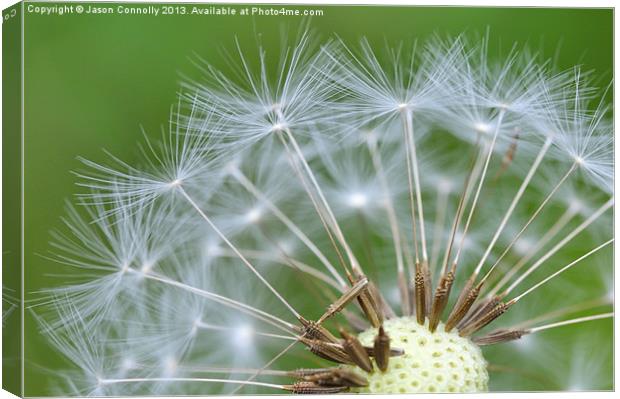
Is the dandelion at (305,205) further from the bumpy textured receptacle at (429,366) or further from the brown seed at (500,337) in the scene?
the bumpy textured receptacle at (429,366)

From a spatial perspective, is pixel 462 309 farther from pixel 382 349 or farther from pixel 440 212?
pixel 440 212

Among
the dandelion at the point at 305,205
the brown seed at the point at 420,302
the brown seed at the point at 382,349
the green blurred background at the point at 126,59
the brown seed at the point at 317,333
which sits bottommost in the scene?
the brown seed at the point at 382,349

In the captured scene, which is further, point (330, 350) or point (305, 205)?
point (305, 205)

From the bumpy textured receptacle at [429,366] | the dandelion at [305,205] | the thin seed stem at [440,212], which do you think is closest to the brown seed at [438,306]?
the bumpy textured receptacle at [429,366]

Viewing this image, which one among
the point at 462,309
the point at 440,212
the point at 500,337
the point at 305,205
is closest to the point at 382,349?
the point at 462,309

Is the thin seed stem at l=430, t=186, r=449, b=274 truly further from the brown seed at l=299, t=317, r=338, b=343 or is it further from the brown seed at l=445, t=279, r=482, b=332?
the brown seed at l=299, t=317, r=338, b=343

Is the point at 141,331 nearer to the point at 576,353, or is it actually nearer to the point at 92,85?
the point at 92,85

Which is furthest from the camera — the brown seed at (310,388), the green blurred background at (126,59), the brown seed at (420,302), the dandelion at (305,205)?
the green blurred background at (126,59)
